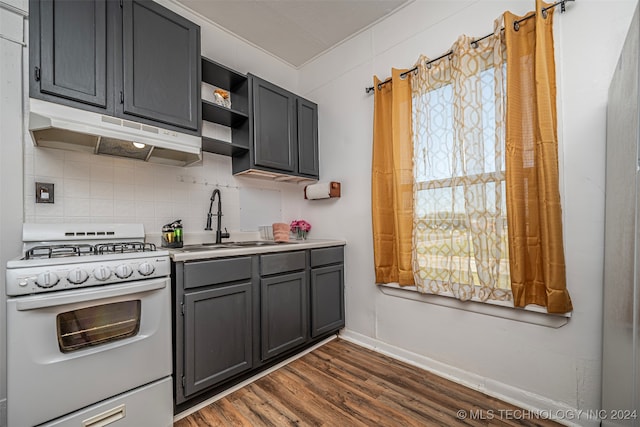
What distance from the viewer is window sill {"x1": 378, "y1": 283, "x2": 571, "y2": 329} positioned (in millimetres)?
1529

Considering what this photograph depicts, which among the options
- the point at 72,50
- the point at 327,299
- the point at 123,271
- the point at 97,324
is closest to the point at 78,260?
the point at 123,271

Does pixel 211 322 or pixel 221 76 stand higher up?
pixel 221 76

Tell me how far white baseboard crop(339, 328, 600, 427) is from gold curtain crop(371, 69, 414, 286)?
58 centimetres

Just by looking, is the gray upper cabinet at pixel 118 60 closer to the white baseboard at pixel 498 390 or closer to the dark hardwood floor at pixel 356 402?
the dark hardwood floor at pixel 356 402

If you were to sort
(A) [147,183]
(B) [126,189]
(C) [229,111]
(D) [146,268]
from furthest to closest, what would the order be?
(C) [229,111] < (A) [147,183] < (B) [126,189] < (D) [146,268]

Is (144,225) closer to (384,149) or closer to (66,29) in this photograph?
(66,29)

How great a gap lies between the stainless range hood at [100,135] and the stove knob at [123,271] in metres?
0.72

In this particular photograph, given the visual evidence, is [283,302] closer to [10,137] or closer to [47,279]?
[47,279]

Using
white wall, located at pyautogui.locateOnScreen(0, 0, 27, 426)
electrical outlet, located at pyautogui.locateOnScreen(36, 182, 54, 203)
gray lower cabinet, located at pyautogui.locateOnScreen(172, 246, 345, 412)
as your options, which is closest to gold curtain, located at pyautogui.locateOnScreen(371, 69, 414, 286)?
gray lower cabinet, located at pyautogui.locateOnScreen(172, 246, 345, 412)

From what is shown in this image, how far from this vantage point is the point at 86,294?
46.7 inches

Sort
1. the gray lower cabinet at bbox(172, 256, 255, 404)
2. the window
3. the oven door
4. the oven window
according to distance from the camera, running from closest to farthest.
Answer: the oven door < the oven window < the gray lower cabinet at bbox(172, 256, 255, 404) < the window

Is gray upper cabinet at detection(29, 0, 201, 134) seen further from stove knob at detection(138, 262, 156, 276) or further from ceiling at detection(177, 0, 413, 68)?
stove knob at detection(138, 262, 156, 276)

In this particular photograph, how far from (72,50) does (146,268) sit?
120cm

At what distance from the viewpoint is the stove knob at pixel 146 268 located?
1.34m
